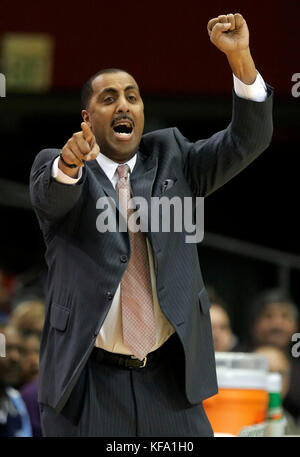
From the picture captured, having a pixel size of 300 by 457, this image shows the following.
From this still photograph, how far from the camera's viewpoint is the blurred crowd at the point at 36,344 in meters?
3.96

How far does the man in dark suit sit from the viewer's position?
230 cm

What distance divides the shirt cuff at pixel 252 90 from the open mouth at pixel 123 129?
30 cm

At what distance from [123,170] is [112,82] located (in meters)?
0.24

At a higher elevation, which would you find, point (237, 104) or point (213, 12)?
point (213, 12)

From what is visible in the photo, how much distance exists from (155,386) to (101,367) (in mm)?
147

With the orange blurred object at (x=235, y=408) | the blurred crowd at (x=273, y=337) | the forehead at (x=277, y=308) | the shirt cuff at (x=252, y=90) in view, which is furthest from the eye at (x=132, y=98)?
the forehead at (x=277, y=308)

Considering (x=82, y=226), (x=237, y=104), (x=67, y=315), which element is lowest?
(x=67, y=315)

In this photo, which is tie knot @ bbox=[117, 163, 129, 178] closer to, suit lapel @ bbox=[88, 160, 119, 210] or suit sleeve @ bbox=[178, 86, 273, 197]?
suit lapel @ bbox=[88, 160, 119, 210]

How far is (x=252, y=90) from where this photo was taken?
7.88 feet

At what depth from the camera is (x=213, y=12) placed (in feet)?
17.9

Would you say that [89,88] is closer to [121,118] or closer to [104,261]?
[121,118]

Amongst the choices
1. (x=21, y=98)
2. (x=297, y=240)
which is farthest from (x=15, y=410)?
(x=297, y=240)

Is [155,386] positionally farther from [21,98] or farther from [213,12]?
[21,98]

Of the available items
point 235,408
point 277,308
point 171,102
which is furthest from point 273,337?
point 235,408
